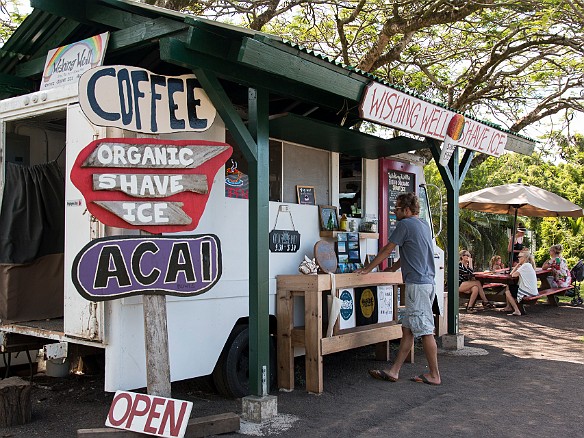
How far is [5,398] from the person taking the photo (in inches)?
193

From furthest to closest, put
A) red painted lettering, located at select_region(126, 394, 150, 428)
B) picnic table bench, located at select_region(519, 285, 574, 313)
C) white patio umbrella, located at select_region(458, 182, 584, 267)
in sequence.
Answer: white patio umbrella, located at select_region(458, 182, 584, 267)
picnic table bench, located at select_region(519, 285, 574, 313)
red painted lettering, located at select_region(126, 394, 150, 428)

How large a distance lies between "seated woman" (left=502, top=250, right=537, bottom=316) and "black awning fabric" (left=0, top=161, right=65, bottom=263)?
8.78 metres

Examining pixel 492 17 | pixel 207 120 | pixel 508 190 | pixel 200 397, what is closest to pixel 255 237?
Answer: pixel 207 120

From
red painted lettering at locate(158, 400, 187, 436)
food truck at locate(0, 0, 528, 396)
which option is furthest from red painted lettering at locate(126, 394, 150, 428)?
food truck at locate(0, 0, 528, 396)

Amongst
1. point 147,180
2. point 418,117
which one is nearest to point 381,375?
point 418,117

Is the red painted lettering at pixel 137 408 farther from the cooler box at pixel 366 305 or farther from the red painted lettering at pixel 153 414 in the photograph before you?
the cooler box at pixel 366 305

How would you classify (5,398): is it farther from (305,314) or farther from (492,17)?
(492,17)

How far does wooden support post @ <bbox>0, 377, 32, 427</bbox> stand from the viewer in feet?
16.1

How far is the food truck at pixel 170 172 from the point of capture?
450 centimetres

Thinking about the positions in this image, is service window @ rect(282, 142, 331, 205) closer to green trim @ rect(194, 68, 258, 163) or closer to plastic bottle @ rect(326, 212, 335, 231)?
plastic bottle @ rect(326, 212, 335, 231)

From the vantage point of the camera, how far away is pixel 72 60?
5488 millimetres

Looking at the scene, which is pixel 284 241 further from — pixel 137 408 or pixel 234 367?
pixel 137 408

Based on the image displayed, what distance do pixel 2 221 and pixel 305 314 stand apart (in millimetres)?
2811

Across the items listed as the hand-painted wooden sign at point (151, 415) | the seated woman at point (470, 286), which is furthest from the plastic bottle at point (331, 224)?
the seated woman at point (470, 286)
